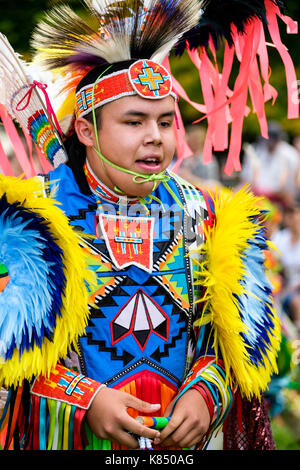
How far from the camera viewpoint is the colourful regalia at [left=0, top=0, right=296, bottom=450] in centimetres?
239

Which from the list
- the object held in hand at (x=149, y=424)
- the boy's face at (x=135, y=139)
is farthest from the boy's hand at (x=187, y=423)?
the boy's face at (x=135, y=139)

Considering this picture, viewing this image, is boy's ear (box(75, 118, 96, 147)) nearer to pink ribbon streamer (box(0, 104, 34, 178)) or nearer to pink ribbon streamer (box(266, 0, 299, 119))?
pink ribbon streamer (box(0, 104, 34, 178))

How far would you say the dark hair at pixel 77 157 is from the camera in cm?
266

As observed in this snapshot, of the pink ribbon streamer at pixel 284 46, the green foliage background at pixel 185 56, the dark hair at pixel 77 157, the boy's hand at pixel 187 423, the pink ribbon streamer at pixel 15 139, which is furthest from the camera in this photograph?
the green foliage background at pixel 185 56

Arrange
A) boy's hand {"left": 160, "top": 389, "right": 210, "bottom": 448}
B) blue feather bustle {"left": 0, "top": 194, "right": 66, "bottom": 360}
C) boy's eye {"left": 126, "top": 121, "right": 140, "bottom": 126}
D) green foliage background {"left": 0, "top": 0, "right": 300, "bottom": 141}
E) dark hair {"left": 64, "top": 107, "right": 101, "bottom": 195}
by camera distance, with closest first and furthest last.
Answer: blue feather bustle {"left": 0, "top": 194, "right": 66, "bottom": 360}, boy's hand {"left": 160, "top": 389, "right": 210, "bottom": 448}, boy's eye {"left": 126, "top": 121, "right": 140, "bottom": 126}, dark hair {"left": 64, "top": 107, "right": 101, "bottom": 195}, green foliage background {"left": 0, "top": 0, "right": 300, "bottom": 141}

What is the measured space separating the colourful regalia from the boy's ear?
1.7 inches

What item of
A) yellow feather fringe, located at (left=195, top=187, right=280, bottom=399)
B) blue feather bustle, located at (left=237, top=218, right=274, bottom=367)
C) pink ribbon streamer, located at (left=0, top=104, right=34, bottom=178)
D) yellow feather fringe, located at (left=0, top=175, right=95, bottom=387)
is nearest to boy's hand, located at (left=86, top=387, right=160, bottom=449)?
yellow feather fringe, located at (left=0, top=175, right=95, bottom=387)

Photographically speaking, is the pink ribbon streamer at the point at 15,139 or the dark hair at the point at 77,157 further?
the pink ribbon streamer at the point at 15,139

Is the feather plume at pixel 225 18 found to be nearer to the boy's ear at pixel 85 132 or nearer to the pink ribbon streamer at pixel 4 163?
the boy's ear at pixel 85 132

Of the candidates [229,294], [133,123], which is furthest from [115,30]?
[229,294]

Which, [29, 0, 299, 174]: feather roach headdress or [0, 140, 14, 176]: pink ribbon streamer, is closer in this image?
[29, 0, 299, 174]: feather roach headdress

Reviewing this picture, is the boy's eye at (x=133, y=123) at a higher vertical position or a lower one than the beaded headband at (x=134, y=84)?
lower

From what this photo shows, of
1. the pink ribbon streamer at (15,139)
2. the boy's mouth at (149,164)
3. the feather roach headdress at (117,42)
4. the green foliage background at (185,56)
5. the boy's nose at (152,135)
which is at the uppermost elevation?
the green foliage background at (185,56)

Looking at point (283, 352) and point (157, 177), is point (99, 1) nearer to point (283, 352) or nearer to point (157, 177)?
point (157, 177)
